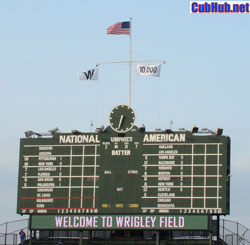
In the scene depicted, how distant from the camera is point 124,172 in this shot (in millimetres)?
58562

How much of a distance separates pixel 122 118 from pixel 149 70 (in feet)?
13.8

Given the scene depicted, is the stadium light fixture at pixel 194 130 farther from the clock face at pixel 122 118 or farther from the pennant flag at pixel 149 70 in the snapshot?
the pennant flag at pixel 149 70

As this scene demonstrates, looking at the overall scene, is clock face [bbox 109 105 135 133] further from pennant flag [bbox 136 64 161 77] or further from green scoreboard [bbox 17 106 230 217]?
pennant flag [bbox 136 64 161 77]

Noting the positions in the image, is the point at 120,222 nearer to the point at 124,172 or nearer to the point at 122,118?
the point at 124,172

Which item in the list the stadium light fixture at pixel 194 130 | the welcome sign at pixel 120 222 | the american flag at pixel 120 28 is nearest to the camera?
the welcome sign at pixel 120 222

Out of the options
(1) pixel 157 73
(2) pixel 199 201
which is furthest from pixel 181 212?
(1) pixel 157 73

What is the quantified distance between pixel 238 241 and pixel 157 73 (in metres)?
12.6

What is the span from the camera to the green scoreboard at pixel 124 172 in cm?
5744

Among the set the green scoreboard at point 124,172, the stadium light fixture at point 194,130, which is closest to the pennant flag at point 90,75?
the green scoreboard at point 124,172

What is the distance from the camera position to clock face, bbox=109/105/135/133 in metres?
59.1

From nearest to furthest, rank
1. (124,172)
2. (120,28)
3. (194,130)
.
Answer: (194,130)
(124,172)
(120,28)

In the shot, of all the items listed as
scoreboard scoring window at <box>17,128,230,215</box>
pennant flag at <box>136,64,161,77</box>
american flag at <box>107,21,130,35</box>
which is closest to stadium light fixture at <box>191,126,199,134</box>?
scoreboard scoring window at <box>17,128,230,215</box>

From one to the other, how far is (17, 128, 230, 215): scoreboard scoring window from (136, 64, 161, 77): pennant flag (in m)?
3.63

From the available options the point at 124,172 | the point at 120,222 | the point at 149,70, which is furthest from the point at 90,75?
the point at 120,222
